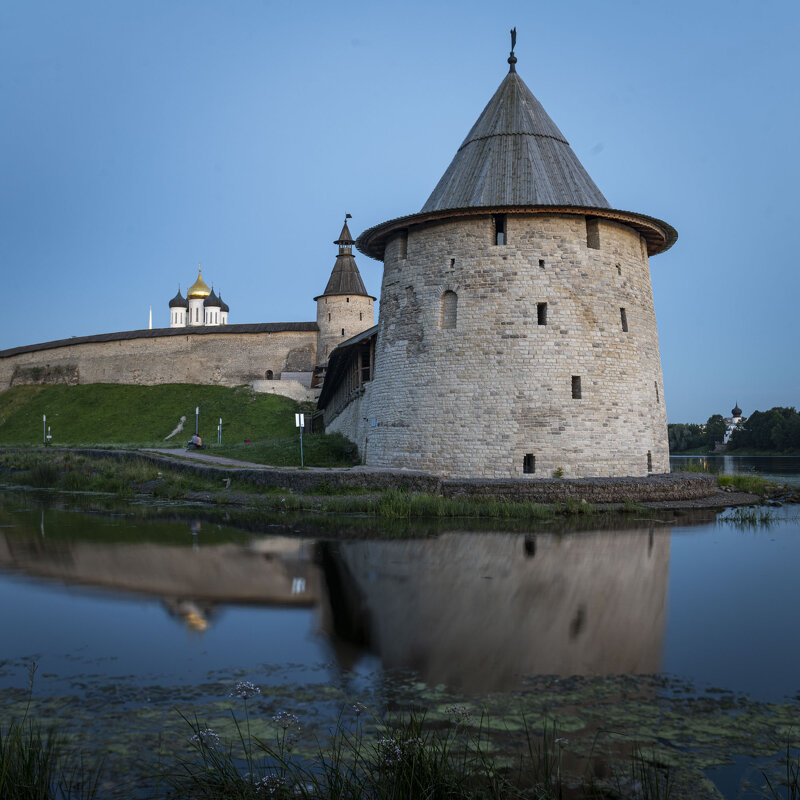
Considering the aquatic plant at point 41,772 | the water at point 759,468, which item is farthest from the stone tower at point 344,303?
the aquatic plant at point 41,772

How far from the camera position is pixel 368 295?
155 ft

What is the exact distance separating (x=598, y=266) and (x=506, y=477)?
5.09 metres

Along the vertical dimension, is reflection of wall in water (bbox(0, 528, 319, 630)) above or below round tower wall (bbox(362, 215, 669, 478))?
below

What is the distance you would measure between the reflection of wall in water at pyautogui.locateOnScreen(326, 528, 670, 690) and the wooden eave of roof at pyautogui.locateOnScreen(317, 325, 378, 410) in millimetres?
11789

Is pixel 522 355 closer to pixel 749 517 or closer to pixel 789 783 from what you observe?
pixel 749 517

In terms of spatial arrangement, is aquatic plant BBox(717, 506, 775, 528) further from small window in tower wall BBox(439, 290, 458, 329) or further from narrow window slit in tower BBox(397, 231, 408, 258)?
narrow window slit in tower BBox(397, 231, 408, 258)

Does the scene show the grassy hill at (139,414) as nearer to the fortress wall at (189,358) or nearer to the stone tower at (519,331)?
the fortress wall at (189,358)

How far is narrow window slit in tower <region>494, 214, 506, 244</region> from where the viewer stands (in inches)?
674

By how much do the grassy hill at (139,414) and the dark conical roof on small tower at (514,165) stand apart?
21322 mm

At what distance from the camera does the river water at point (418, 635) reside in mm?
4148

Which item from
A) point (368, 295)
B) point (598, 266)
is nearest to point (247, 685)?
point (598, 266)

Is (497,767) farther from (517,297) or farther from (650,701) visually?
(517,297)

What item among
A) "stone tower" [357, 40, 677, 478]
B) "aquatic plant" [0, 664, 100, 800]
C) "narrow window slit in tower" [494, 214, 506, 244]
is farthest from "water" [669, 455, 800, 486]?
"aquatic plant" [0, 664, 100, 800]

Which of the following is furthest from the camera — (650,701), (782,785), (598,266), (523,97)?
(523,97)
